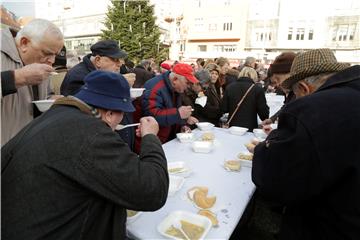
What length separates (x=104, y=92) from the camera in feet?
3.89

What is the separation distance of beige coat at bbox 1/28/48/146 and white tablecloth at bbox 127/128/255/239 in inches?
47.1

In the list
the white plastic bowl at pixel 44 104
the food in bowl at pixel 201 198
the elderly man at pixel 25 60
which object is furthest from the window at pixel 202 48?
the food in bowl at pixel 201 198

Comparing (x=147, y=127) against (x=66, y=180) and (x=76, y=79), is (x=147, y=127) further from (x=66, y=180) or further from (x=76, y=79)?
(x=76, y=79)

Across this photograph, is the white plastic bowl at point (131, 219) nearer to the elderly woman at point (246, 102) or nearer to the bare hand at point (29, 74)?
the bare hand at point (29, 74)

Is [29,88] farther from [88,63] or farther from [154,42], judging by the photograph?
[154,42]

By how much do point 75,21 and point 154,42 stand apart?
2091 centimetres

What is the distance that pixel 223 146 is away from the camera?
2857mm

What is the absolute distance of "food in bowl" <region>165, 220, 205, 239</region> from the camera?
1306 mm

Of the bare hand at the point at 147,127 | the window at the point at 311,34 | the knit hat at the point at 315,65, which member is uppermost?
the window at the point at 311,34

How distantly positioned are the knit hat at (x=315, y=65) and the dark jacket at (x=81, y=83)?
1.50 m

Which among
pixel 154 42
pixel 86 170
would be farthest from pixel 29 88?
pixel 154 42

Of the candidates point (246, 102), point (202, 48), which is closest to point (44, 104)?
point (246, 102)

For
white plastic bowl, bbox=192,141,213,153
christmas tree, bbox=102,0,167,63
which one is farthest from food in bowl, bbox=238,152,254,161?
christmas tree, bbox=102,0,167,63

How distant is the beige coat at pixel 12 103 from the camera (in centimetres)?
184
